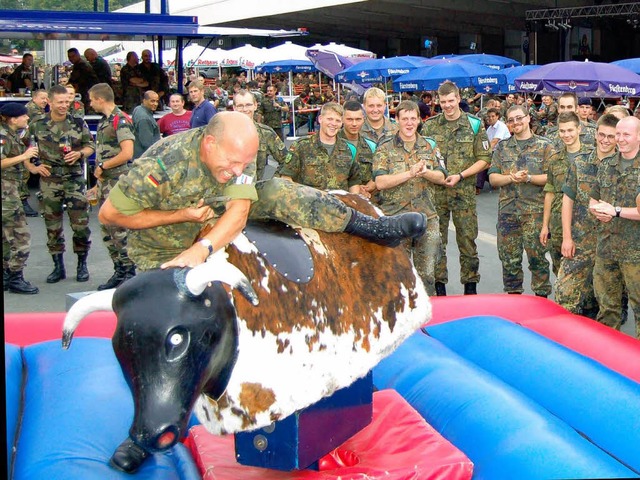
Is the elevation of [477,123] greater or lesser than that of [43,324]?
greater

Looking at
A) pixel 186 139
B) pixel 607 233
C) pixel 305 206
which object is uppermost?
pixel 186 139

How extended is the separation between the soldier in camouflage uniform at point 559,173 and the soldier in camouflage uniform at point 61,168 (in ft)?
13.3

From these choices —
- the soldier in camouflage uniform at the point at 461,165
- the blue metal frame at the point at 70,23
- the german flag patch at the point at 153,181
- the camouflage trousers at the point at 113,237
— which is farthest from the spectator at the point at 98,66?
the german flag patch at the point at 153,181

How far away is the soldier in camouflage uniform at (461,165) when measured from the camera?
714 centimetres

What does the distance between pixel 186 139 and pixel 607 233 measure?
324cm

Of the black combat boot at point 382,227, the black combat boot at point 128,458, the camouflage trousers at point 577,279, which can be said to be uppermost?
the black combat boot at point 382,227

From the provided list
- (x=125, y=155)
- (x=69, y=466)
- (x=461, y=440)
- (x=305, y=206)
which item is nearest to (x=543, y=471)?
(x=461, y=440)

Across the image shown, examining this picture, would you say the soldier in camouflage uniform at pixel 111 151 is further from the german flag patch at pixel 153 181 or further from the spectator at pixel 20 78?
the spectator at pixel 20 78

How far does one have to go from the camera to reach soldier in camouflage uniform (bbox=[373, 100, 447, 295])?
21.1 feet

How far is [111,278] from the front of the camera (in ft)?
25.1

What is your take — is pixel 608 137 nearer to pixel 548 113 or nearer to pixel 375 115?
pixel 375 115

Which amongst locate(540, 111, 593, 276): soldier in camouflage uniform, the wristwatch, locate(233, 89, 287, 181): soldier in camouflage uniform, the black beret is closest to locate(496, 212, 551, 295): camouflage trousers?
locate(540, 111, 593, 276): soldier in camouflage uniform

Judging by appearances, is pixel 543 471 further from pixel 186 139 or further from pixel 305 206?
pixel 186 139

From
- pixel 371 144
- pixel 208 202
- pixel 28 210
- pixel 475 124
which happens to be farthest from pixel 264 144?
pixel 28 210
